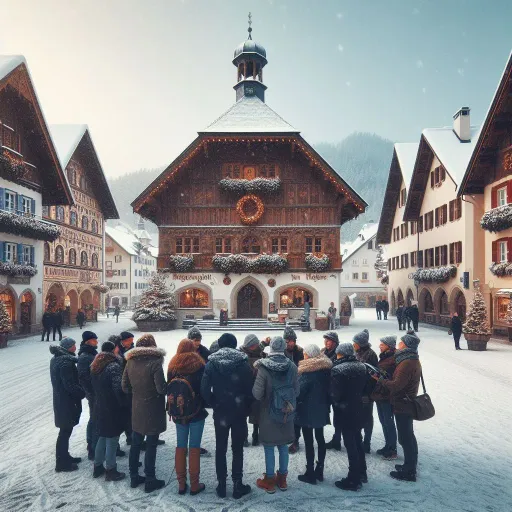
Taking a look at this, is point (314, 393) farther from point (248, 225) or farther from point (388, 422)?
point (248, 225)

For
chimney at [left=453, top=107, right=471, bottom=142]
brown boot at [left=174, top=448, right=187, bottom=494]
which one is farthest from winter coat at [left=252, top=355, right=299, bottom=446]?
chimney at [left=453, top=107, right=471, bottom=142]

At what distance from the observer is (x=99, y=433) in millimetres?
6293

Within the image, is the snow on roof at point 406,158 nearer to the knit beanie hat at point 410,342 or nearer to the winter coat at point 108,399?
the knit beanie hat at point 410,342

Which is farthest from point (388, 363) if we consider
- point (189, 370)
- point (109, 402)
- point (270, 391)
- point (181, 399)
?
point (109, 402)

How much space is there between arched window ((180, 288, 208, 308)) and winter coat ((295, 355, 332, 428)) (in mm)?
24894

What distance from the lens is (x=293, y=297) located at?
30.7 metres

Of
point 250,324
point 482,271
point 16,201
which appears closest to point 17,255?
point 16,201

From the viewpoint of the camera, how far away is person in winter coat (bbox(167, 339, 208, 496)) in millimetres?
5902

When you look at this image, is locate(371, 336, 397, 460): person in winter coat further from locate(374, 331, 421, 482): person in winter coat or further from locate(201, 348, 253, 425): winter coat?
locate(201, 348, 253, 425): winter coat

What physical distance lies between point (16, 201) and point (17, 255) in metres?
2.80

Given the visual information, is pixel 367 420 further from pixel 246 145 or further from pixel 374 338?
pixel 246 145

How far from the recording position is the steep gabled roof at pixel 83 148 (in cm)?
3092

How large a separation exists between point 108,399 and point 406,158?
35063 millimetres

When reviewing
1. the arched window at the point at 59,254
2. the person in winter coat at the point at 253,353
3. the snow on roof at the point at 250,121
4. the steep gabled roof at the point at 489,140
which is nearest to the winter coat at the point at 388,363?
the person in winter coat at the point at 253,353
